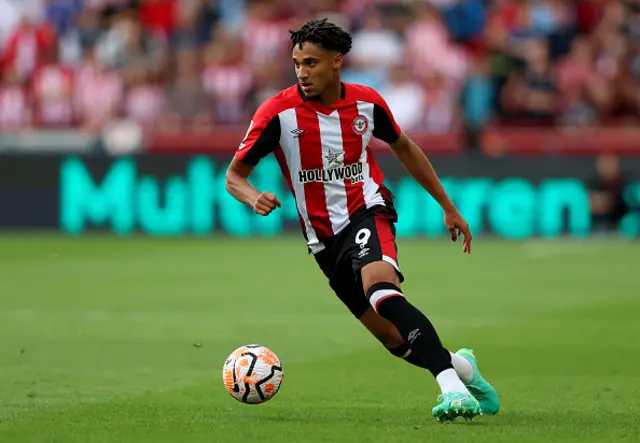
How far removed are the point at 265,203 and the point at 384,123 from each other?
1.10 m

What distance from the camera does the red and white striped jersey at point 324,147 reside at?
6.92 metres

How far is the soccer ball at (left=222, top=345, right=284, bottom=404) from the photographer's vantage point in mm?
6859

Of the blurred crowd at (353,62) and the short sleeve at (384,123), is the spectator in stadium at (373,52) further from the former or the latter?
the short sleeve at (384,123)

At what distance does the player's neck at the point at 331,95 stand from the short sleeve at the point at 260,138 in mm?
279

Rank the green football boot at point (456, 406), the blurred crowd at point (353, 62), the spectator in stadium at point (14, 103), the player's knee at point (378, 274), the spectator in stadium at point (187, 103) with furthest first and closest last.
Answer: the spectator in stadium at point (14, 103), the spectator in stadium at point (187, 103), the blurred crowd at point (353, 62), the player's knee at point (378, 274), the green football boot at point (456, 406)

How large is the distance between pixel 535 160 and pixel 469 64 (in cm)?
252

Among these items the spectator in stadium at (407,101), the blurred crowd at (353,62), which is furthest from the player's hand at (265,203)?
the spectator in stadium at (407,101)

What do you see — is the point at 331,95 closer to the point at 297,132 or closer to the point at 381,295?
the point at 297,132

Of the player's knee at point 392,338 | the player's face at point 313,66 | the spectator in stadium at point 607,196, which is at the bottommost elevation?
the spectator in stadium at point 607,196

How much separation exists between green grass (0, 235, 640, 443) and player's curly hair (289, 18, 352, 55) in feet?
6.38

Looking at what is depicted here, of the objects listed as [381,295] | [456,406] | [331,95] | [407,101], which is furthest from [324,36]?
[407,101]

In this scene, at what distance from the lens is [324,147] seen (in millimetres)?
6988

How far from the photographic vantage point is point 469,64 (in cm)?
2205

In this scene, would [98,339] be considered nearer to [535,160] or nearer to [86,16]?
[535,160]
